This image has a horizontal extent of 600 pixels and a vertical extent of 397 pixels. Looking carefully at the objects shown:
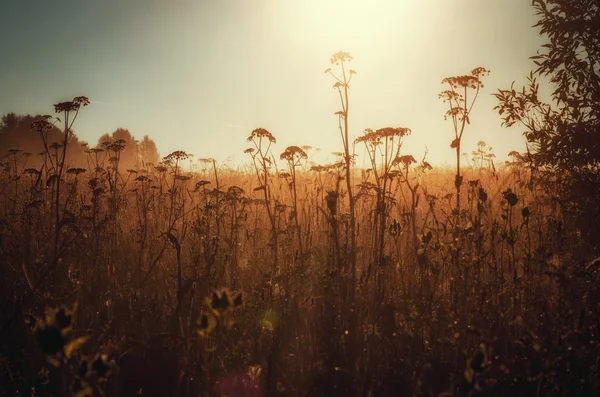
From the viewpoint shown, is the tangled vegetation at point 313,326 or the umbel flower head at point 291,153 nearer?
the tangled vegetation at point 313,326

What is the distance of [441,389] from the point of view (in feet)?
6.05

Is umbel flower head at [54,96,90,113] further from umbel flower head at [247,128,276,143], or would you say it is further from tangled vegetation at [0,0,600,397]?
umbel flower head at [247,128,276,143]

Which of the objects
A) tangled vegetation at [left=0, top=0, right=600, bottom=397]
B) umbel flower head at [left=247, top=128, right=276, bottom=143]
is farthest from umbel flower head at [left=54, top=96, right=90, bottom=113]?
umbel flower head at [left=247, top=128, right=276, bottom=143]

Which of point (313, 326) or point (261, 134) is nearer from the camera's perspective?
point (313, 326)

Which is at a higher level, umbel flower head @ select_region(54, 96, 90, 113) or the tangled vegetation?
umbel flower head @ select_region(54, 96, 90, 113)

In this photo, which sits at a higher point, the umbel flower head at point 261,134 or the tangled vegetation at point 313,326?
the umbel flower head at point 261,134

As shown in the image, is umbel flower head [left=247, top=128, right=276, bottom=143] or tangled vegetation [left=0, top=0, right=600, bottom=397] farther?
umbel flower head [left=247, top=128, right=276, bottom=143]

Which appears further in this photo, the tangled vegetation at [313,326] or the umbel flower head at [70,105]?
the umbel flower head at [70,105]

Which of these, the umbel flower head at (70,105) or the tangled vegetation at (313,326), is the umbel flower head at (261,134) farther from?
the umbel flower head at (70,105)

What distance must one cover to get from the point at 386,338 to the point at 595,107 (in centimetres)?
449

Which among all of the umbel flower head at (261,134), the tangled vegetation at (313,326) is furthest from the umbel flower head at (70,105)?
the umbel flower head at (261,134)

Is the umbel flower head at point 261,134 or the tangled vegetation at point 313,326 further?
the umbel flower head at point 261,134

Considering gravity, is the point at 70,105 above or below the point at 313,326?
above

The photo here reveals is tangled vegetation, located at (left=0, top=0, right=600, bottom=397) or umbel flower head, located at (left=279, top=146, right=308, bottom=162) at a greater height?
umbel flower head, located at (left=279, top=146, right=308, bottom=162)
